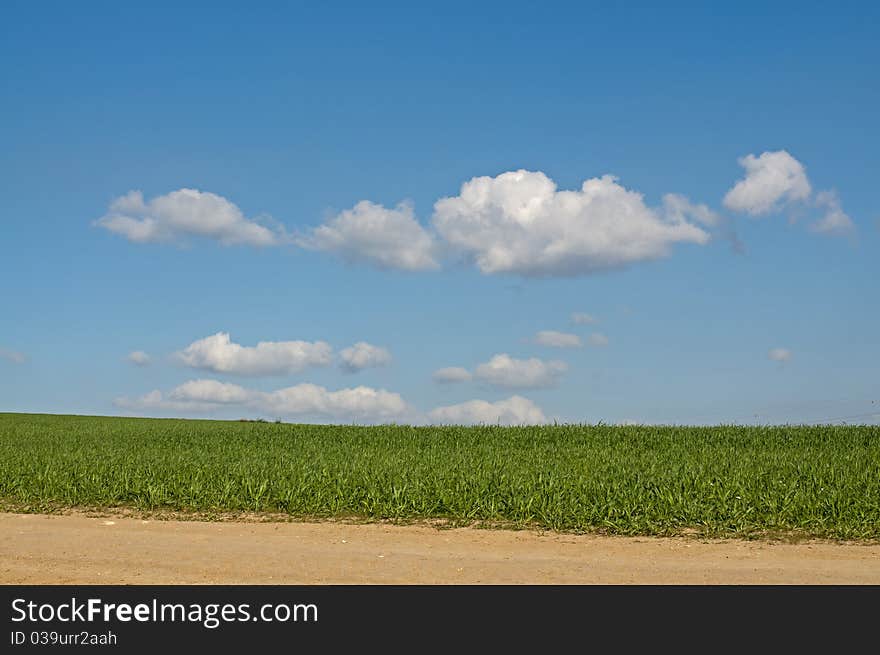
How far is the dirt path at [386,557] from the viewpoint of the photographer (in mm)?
10898

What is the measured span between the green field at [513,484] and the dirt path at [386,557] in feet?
3.19

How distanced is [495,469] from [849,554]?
8.06 metres

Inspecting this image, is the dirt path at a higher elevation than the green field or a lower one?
lower

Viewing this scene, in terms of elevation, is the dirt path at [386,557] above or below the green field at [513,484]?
below

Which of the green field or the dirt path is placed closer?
the dirt path

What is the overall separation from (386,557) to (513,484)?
5024 mm

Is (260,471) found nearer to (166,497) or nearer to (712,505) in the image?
(166,497)

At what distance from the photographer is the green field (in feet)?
48.6

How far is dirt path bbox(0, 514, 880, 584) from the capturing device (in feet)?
35.8

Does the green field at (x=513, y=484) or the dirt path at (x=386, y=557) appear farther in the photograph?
the green field at (x=513, y=484)

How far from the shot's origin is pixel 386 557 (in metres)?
12.1

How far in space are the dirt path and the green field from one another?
973 millimetres
